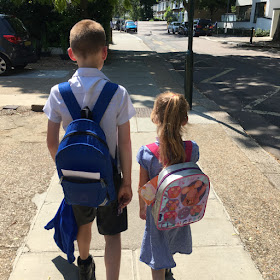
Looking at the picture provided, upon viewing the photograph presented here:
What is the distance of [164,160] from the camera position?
1.82 metres

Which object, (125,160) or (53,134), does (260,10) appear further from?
(53,134)

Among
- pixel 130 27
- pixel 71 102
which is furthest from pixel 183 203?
pixel 130 27

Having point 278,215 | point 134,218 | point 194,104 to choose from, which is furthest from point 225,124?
point 134,218

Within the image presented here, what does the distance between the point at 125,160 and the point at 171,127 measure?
347 millimetres

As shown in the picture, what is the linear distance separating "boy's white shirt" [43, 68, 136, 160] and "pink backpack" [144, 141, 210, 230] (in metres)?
0.26

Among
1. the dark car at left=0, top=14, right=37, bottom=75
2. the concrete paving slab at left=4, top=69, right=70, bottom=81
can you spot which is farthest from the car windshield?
the concrete paving slab at left=4, top=69, right=70, bottom=81

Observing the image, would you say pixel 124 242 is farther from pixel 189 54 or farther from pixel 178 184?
pixel 189 54

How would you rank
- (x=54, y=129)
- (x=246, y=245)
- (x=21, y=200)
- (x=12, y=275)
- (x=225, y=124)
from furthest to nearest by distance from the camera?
(x=225, y=124)
(x=21, y=200)
(x=246, y=245)
(x=12, y=275)
(x=54, y=129)

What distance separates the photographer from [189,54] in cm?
617

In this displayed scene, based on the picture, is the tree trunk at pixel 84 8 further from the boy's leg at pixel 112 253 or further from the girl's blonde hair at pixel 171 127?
the boy's leg at pixel 112 253

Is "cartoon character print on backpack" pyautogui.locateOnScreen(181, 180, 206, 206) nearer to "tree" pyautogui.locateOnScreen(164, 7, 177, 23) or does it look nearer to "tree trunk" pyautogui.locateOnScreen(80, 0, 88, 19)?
"tree trunk" pyautogui.locateOnScreen(80, 0, 88, 19)

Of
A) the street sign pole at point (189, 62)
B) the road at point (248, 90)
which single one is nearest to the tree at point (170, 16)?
the road at point (248, 90)

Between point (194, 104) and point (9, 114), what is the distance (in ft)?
13.1

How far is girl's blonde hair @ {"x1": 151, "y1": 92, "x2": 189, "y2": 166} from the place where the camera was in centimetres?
178
